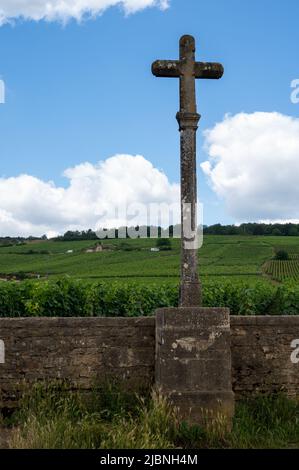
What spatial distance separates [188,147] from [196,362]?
2.66 m

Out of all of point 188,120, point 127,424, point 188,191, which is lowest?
point 127,424

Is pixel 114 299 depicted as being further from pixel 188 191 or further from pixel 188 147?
pixel 188 147

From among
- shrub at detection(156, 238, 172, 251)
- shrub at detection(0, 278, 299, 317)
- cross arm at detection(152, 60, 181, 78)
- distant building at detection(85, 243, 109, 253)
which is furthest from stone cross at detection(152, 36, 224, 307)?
distant building at detection(85, 243, 109, 253)

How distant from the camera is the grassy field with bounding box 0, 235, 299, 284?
46.2 metres

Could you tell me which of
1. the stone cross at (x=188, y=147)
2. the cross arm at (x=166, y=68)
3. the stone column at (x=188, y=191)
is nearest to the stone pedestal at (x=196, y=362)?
the stone cross at (x=188, y=147)

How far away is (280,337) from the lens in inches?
262

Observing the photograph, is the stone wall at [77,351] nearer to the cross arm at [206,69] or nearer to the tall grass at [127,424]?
the tall grass at [127,424]

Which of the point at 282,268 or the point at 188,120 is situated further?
the point at 282,268

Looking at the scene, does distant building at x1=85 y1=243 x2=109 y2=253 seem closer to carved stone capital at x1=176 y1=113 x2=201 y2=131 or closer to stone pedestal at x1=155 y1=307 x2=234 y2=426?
carved stone capital at x1=176 y1=113 x2=201 y2=131

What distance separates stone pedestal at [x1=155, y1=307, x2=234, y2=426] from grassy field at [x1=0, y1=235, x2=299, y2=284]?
111ft

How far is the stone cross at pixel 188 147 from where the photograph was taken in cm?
638

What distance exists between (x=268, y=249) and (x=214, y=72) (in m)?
Answer: 66.7

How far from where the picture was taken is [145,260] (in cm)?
5925

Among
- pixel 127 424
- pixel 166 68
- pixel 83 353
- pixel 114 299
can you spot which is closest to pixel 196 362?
pixel 127 424
